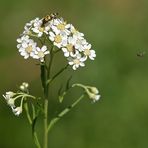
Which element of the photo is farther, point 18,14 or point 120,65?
point 18,14

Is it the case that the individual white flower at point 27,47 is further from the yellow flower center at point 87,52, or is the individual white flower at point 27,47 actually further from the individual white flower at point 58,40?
the yellow flower center at point 87,52

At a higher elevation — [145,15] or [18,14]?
[18,14]

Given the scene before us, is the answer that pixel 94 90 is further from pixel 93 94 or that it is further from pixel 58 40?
pixel 58 40

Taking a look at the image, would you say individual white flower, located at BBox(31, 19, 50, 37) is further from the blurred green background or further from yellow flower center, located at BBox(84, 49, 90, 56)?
the blurred green background

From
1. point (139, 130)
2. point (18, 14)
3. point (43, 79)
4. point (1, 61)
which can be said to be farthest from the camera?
point (18, 14)

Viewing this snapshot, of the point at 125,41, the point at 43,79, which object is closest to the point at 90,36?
the point at 125,41

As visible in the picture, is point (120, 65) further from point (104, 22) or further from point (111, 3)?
point (111, 3)

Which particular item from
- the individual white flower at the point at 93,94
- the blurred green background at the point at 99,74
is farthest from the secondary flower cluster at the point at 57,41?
the blurred green background at the point at 99,74

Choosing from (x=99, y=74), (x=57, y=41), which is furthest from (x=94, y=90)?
(x=99, y=74)
